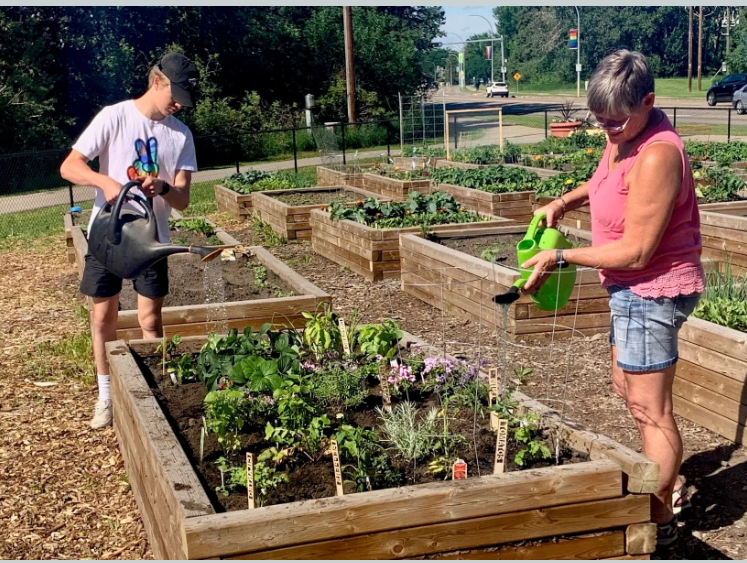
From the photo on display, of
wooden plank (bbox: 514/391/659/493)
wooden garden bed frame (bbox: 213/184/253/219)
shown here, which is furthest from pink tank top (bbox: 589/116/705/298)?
wooden garden bed frame (bbox: 213/184/253/219)

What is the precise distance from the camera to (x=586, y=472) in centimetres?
280

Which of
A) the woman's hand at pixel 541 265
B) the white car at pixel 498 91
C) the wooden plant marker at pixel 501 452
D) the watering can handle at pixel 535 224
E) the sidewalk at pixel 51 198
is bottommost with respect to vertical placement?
the sidewalk at pixel 51 198

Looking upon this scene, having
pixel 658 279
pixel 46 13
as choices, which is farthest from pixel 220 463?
pixel 46 13

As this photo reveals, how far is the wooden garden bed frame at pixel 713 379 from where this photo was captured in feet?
14.1

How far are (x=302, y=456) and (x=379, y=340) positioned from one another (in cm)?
106

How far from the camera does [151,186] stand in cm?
427

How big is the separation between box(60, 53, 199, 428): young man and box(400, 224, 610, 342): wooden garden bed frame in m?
1.79

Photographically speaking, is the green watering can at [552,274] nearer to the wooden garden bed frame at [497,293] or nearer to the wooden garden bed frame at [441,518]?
the wooden garden bed frame at [441,518]

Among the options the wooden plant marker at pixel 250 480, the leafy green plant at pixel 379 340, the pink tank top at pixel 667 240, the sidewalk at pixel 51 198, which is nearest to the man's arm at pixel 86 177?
the leafy green plant at pixel 379 340

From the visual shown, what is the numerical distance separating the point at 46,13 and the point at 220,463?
27.0m

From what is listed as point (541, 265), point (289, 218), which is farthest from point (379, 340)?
point (289, 218)

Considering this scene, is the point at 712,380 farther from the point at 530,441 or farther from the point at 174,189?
the point at 174,189

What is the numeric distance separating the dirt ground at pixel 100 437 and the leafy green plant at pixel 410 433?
0.43 meters

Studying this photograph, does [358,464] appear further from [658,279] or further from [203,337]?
[203,337]
